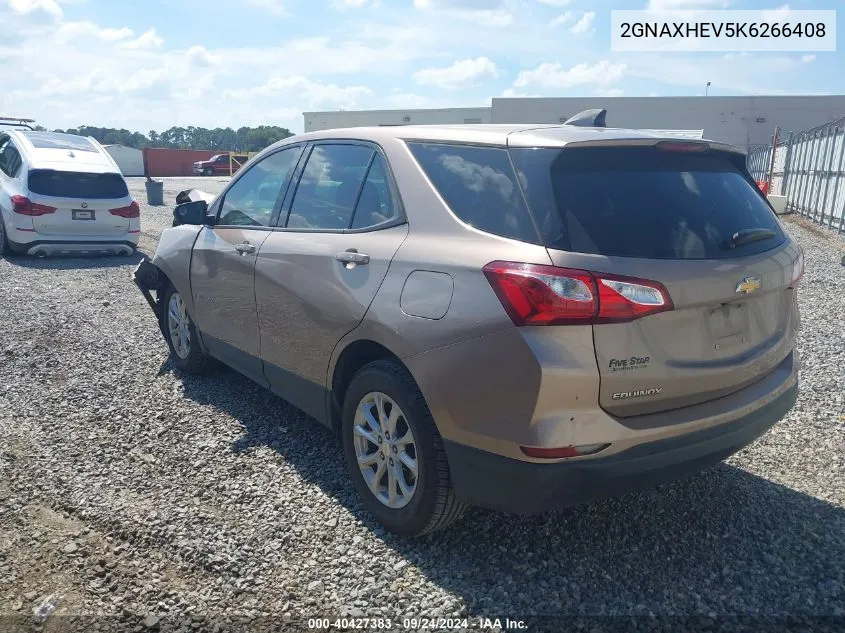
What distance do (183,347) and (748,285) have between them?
13.8ft

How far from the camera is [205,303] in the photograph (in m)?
4.96

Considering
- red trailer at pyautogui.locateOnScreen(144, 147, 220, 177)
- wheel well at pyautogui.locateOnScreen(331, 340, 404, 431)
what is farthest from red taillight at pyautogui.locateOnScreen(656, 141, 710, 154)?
red trailer at pyautogui.locateOnScreen(144, 147, 220, 177)

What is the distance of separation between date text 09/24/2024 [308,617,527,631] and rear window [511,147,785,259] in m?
1.46

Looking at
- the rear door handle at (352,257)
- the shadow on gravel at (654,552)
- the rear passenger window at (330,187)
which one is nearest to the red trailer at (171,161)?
the rear passenger window at (330,187)

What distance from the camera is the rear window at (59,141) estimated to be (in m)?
12.1

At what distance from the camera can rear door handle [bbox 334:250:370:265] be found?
337 centimetres

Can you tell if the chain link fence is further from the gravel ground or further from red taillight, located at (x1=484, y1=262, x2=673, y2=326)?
red taillight, located at (x1=484, y1=262, x2=673, y2=326)

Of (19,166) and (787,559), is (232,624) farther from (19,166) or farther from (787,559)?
(19,166)

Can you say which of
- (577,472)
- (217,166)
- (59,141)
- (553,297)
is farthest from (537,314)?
(217,166)

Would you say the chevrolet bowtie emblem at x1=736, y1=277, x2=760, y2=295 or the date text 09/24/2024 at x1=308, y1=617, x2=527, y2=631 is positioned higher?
the chevrolet bowtie emblem at x1=736, y1=277, x2=760, y2=295

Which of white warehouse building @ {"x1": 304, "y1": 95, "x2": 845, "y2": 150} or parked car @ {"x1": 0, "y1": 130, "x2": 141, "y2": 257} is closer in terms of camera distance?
parked car @ {"x1": 0, "y1": 130, "x2": 141, "y2": 257}

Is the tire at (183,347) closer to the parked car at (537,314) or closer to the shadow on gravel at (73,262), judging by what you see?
the parked car at (537,314)

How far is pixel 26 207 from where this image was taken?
10961mm

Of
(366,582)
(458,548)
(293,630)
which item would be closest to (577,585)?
(458,548)
